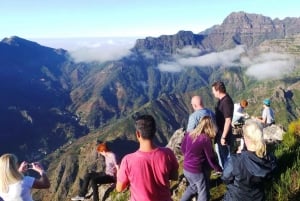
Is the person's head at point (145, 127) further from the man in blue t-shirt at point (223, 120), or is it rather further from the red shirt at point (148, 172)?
the man in blue t-shirt at point (223, 120)

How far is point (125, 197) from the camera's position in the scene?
53.2 feet

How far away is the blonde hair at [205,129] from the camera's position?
10625 millimetres

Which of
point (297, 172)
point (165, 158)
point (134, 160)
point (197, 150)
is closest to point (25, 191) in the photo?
point (134, 160)

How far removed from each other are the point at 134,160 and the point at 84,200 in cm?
963

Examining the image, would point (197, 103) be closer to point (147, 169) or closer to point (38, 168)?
point (147, 169)

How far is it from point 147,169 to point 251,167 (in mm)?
2049

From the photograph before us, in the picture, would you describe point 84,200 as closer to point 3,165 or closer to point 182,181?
point 182,181

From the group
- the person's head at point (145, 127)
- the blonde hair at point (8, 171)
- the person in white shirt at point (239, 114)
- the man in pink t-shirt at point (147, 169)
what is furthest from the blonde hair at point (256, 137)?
the person in white shirt at point (239, 114)

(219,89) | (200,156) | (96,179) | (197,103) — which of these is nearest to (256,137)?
(200,156)

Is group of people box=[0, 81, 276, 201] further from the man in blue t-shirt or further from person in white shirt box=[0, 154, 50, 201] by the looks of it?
the man in blue t-shirt

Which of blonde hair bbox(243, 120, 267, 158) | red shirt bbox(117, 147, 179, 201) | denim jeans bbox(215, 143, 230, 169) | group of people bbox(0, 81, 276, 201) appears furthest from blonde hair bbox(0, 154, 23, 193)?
denim jeans bbox(215, 143, 230, 169)

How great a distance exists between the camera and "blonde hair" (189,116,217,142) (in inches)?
418

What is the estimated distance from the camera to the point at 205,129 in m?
10.7

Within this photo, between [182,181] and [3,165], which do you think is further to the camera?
[182,181]
